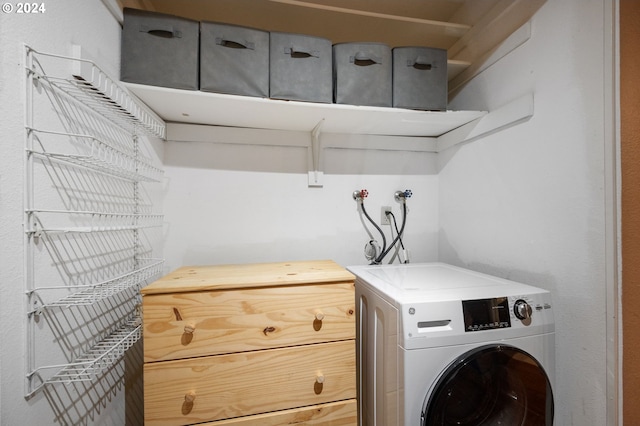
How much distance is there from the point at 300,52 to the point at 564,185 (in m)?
1.25

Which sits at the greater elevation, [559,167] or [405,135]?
[405,135]

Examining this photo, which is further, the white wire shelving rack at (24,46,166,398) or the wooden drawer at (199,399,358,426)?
the wooden drawer at (199,399,358,426)

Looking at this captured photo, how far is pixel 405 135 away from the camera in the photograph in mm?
1760

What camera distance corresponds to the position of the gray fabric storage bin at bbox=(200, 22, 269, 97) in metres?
1.07

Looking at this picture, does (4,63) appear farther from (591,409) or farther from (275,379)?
(591,409)

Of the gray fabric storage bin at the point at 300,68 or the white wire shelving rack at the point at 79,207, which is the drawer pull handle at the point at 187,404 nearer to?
the white wire shelving rack at the point at 79,207

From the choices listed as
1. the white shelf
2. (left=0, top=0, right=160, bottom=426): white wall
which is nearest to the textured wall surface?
the white shelf

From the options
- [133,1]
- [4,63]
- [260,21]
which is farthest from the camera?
[260,21]

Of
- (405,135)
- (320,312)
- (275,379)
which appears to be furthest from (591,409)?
(405,135)

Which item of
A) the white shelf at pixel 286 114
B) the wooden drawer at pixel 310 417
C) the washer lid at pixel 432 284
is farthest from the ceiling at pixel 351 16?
the wooden drawer at pixel 310 417

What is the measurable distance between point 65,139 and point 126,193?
0.35 m

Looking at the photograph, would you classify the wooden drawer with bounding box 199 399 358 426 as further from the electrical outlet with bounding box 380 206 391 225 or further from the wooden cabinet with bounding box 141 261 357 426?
the electrical outlet with bounding box 380 206 391 225

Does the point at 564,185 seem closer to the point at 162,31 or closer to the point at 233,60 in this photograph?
the point at 233,60

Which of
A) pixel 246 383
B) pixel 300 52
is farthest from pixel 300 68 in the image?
pixel 246 383
